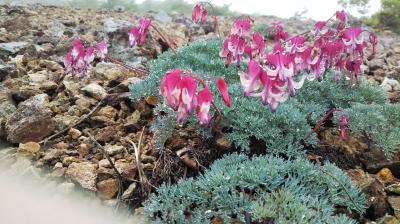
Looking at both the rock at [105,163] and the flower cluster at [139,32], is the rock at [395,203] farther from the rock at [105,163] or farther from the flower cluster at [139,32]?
the flower cluster at [139,32]

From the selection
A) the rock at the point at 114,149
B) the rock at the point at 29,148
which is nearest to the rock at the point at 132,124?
the rock at the point at 114,149

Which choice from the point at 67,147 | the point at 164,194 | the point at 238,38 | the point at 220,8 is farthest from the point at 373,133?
the point at 220,8

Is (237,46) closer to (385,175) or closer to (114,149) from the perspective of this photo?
(114,149)

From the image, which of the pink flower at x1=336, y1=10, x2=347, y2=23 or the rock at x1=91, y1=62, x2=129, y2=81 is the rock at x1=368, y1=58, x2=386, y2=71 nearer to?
the pink flower at x1=336, y1=10, x2=347, y2=23

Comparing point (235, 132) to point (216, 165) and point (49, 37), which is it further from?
point (49, 37)

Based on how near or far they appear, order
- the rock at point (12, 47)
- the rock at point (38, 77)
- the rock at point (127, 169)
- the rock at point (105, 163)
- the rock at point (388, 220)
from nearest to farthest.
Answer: the rock at point (388, 220), the rock at point (127, 169), the rock at point (105, 163), the rock at point (38, 77), the rock at point (12, 47)
